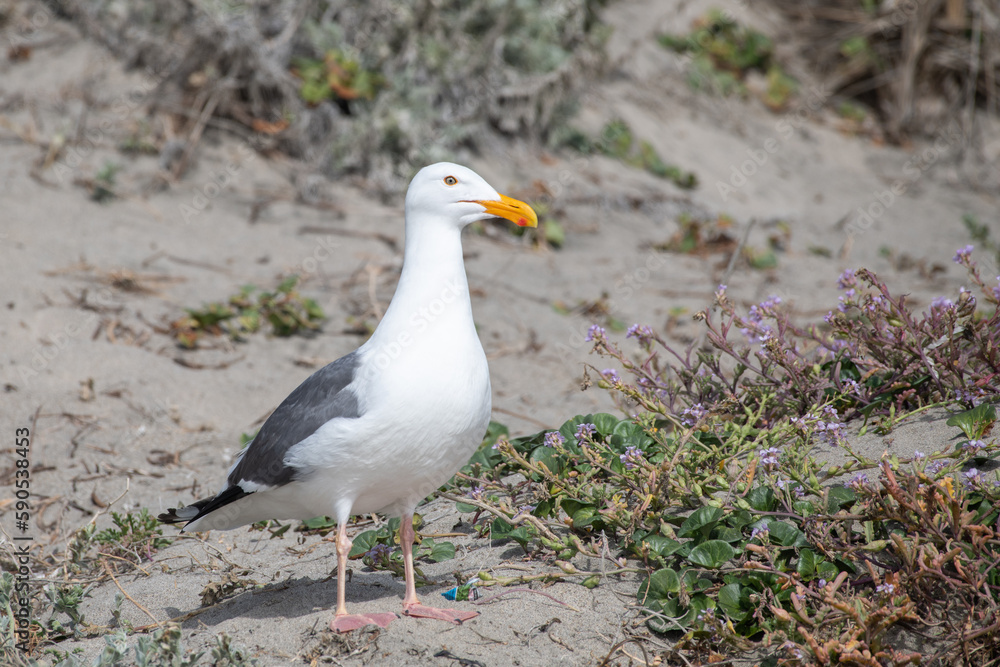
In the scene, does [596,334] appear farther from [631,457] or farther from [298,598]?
[298,598]

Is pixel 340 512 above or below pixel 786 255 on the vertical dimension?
above

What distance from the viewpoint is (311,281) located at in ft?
20.3

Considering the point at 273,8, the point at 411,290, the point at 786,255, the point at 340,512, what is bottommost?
the point at 786,255

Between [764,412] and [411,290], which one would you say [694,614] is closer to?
[764,412]

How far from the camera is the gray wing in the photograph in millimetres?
2801

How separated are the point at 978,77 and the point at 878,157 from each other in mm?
1760

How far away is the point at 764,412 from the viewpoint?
11.5 feet

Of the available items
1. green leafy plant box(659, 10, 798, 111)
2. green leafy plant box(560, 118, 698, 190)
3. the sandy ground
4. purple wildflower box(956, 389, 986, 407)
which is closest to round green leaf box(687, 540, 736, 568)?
the sandy ground

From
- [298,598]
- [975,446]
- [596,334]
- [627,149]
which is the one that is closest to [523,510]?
[596,334]

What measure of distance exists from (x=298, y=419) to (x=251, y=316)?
2773 mm

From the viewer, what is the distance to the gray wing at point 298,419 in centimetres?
280

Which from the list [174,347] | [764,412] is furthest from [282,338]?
[764,412]

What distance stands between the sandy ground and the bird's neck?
94 centimetres

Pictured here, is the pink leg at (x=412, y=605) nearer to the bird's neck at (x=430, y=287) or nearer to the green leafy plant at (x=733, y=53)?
the bird's neck at (x=430, y=287)
